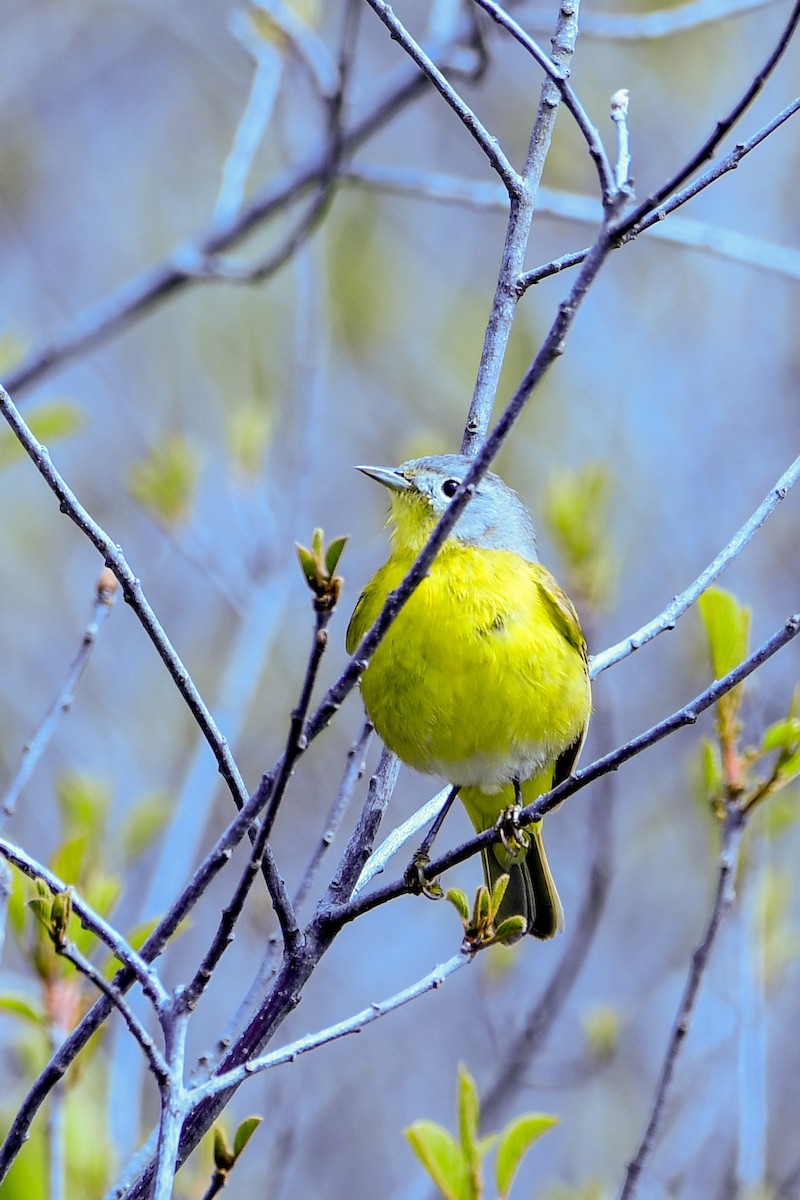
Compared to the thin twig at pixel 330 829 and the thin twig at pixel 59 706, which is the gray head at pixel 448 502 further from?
the thin twig at pixel 330 829

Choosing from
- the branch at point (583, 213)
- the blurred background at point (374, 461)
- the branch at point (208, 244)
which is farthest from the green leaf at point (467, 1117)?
the branch at point (208, 244)

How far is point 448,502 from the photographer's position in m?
3.77

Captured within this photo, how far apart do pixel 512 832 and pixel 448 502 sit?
1.05m

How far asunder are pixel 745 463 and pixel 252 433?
142 inches

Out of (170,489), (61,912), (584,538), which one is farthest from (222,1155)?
(170,489)

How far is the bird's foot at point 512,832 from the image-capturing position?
9.16 feet

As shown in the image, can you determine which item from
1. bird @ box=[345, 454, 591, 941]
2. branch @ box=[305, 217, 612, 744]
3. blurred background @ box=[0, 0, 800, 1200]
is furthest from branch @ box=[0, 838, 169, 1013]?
blurred background @ box=[0, 0, 800, 1200]

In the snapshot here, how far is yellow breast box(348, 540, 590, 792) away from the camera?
3340 mm

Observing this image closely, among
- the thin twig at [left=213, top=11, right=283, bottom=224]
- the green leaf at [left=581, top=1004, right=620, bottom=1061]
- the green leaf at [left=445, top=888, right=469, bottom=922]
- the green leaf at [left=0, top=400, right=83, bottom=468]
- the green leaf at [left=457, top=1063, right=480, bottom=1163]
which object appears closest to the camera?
the green leaf at [left=445, top=888, right=469, bottom=922]

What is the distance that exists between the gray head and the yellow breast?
30 centimetres

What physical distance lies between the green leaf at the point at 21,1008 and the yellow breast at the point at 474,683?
1044mm

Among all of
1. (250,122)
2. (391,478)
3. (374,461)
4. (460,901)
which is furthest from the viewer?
(374,461)

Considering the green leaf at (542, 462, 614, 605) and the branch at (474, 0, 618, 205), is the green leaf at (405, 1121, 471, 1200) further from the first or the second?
Answer: the green leaf at (542, 462, 614, 605)

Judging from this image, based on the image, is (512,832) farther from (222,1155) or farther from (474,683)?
(222,1155)
